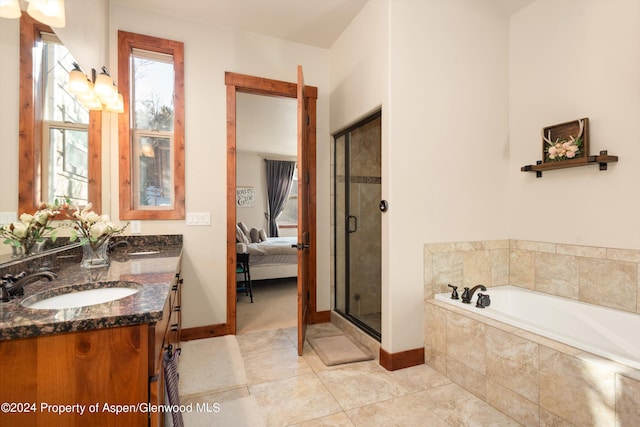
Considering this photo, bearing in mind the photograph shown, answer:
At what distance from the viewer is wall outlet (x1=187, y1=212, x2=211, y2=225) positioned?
2.83 metres

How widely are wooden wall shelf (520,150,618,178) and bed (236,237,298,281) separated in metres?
3.50

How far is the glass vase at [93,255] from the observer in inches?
70.4

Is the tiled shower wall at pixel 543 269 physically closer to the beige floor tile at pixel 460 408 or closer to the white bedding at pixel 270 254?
the beige floor tile at pixel 460 408

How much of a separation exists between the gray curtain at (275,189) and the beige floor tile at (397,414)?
238 inches

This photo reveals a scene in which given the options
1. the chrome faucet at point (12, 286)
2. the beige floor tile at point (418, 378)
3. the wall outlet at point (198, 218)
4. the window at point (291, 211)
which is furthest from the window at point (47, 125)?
the window at point (291, 211)

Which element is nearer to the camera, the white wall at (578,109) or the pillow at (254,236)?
the white wall at (578,109)

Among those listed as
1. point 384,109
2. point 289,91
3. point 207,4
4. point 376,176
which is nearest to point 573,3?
point 384,109

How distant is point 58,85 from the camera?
5.55ft

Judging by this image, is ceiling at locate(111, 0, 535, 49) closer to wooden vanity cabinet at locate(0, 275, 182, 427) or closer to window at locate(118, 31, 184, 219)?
window at locate(118, 31, 184, 219)

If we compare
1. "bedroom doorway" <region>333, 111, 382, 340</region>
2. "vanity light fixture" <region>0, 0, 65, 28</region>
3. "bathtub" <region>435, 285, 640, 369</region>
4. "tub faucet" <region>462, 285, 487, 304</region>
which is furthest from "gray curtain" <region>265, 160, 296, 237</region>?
"vanity light fixture" <region>0, 0, 65, 28</region>

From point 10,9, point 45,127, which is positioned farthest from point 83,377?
point 10,9

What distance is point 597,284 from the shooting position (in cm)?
213

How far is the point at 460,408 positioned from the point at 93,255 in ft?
7.94

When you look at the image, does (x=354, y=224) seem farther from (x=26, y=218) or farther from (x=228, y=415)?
(x=26, y=218)
